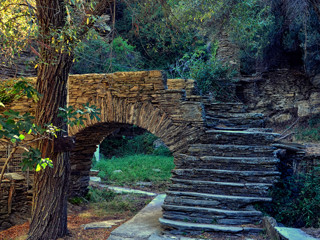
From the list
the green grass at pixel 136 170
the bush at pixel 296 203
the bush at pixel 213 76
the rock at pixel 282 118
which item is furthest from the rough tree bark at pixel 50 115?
the rock at pixel 282 118

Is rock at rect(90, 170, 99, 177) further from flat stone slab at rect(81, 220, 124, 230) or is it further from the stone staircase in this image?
the stone staircase

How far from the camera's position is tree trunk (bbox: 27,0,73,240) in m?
4.50

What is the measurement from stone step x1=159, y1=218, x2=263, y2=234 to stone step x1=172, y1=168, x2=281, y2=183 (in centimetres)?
87

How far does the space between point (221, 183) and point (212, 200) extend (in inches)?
13.3

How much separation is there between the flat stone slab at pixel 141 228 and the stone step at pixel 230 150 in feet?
4.86

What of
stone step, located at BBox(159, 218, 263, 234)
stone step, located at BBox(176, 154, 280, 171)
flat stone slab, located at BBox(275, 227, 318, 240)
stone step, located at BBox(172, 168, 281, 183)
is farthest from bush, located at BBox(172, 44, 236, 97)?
flat stone slab, located at BBox(275, 227, 318, 240)

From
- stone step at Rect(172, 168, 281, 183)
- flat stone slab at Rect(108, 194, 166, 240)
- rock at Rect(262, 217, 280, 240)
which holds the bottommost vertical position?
flat stone slab at Rect(108, 194, 166, 240)

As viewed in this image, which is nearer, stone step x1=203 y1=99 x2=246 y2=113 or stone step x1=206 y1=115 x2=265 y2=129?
stone step x1=206 y1=115 x2=265 y2=129

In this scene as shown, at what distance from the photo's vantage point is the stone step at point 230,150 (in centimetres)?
536

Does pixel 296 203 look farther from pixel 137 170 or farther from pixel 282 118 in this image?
Answer: pixel 137 170

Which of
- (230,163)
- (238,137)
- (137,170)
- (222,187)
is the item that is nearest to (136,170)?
(137,170)

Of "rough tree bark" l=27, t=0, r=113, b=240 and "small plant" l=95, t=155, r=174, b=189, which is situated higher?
"rough tree bark" l=27, t=0, r=113, b=240

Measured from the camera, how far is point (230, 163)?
17.4ft

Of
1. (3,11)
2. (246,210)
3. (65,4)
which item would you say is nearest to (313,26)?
(246,210)
